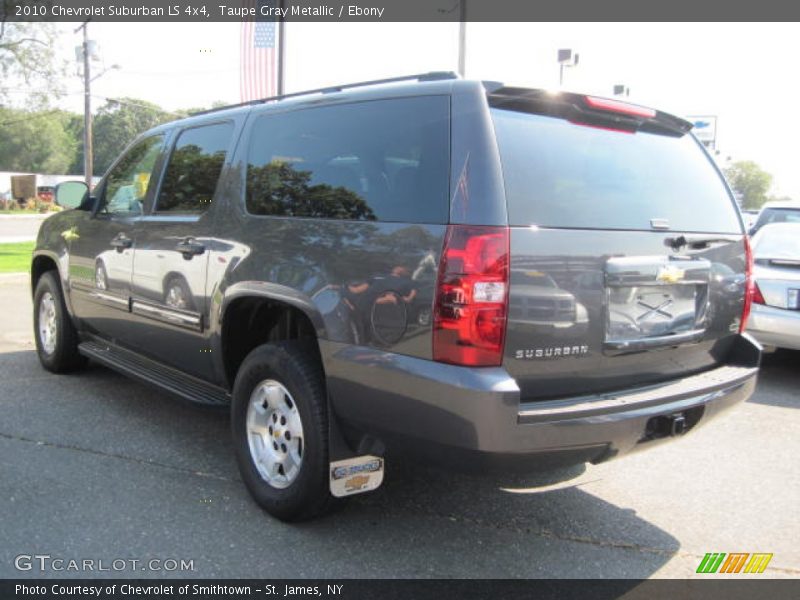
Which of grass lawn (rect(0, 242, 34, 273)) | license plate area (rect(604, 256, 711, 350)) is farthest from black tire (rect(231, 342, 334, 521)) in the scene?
grass lawn (rect(0, 242, 34, 273))

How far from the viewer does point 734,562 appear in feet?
10.1

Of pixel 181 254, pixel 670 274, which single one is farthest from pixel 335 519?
pixel 670 274

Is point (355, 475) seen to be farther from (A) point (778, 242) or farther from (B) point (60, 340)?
(A) point (778, 242)

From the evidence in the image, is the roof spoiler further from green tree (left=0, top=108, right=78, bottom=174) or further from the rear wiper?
green tree (left=0, top=108, right=78, bottom=174)

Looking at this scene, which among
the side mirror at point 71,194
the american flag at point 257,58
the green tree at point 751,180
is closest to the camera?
the side mirror at point 71,194

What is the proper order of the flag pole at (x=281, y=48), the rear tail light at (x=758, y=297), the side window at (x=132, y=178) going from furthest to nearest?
the flag pole at (x=281, y=48) < the rear tail light at (x=758, y=297) < the side window at (x=132, y=178)

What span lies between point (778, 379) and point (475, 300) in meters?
5.13

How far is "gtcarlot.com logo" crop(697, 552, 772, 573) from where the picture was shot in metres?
3.01

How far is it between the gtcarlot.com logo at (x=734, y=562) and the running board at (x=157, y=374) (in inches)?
97.5

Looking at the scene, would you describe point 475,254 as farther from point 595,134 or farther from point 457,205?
point 595,134

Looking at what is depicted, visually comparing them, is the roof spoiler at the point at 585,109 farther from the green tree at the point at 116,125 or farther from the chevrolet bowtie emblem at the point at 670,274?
the green tree at the point at 116,125

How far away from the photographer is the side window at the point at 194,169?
3.98 meters

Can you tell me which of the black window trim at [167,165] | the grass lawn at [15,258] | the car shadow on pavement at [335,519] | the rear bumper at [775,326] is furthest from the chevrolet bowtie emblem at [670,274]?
the grass lawn at [15,258]

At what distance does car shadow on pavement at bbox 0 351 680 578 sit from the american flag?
863cm
